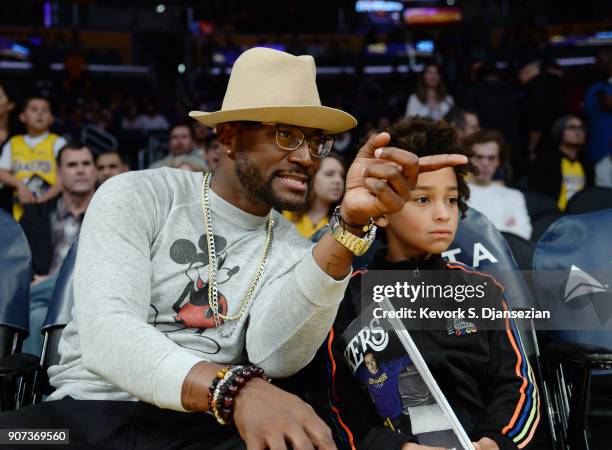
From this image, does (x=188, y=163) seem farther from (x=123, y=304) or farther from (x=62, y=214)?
(x=123, y=304)

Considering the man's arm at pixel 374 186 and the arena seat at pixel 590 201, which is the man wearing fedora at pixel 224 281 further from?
the arena seat at pixel 590 201

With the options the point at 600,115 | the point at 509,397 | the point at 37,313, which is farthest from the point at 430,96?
the point at 509,397

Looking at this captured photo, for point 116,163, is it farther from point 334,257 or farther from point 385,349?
point 334,257

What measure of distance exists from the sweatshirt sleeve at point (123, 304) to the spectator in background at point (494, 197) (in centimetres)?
270

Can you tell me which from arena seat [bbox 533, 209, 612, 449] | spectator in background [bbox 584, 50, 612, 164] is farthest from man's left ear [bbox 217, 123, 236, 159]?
spectator in background [bbox 584, 50, 612, 164]

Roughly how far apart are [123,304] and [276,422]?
50 centimetres

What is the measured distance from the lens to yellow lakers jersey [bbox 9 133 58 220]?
5.54 metres

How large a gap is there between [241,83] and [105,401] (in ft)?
2.99

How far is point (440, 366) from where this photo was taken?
205 centimetres

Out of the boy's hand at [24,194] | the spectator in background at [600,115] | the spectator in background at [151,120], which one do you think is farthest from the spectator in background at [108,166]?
the spectator in background at [151,120]

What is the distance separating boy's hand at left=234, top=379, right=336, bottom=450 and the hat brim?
0.82m

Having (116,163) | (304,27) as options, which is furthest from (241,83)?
(304,27)

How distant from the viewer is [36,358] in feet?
7.48

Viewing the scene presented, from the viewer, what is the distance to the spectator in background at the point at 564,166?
5.69 meters
